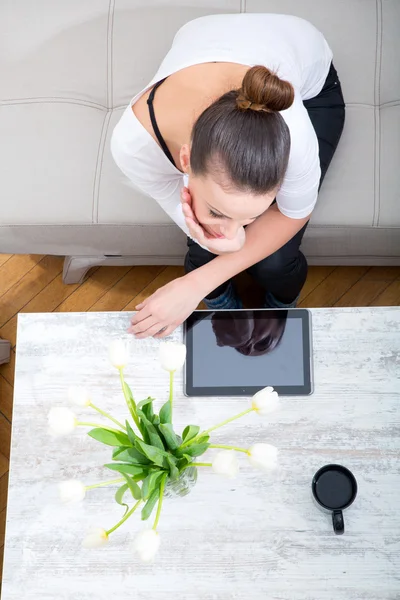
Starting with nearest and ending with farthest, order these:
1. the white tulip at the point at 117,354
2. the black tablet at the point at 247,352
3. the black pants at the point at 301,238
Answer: the white tulip at the point at 117,354 → the black tablet at the point at 247,352 → the black pants at the point at 301,238

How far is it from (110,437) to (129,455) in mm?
38

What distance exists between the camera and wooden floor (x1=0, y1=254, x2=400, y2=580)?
179 cm

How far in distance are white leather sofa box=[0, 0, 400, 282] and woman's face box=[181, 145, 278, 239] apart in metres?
0.40

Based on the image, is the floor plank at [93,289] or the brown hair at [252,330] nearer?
the brown hair at [252,330]

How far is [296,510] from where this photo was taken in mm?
1062

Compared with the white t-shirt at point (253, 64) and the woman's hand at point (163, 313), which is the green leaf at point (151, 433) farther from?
the white t-shirt at point (253, 64)

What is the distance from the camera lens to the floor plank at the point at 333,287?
1800 mm

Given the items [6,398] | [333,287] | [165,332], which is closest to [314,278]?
[333,287]

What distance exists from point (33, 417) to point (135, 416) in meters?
0.36

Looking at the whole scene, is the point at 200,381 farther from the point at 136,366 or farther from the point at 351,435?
the point at 351,435

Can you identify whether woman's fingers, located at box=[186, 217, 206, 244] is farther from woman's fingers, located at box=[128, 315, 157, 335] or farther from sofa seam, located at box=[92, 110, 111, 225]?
sofa seam, located at box=[92, 110, 111, 225]

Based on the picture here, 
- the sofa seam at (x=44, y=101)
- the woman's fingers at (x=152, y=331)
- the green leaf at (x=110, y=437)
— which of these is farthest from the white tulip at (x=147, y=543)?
the sofa seam at (x=44, y=101)

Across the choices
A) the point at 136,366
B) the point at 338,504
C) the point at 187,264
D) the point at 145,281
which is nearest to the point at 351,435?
the point at 338,504

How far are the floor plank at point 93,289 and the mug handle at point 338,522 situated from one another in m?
1.06
